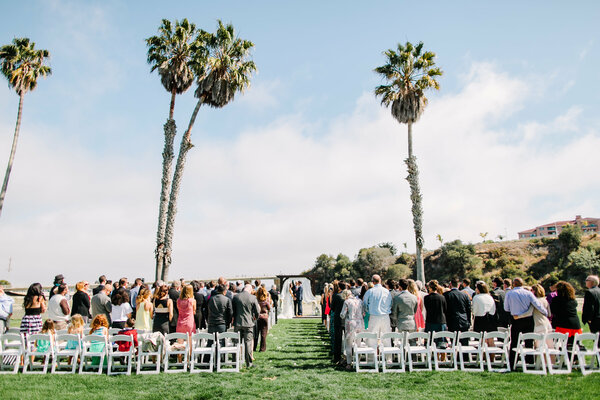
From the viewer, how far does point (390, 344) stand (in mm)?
9148

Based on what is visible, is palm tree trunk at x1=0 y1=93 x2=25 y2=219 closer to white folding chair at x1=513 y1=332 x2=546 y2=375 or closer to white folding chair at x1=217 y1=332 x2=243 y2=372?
white folding chair at x1=217 y1=332 x2=243 y2=372

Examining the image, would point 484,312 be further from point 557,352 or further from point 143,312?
point 143,312

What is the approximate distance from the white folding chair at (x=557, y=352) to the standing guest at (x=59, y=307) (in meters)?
10.2

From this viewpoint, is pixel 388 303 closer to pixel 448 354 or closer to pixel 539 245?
pixel 448 354

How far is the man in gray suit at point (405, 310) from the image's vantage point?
896cm

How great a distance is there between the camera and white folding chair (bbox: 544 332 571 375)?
7738 millimetres

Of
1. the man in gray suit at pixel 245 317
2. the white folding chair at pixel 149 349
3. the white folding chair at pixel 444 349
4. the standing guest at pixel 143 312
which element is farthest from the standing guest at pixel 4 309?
the white folding chair at pixel 444 349

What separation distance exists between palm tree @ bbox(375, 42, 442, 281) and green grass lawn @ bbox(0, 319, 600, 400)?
16190 millimetres

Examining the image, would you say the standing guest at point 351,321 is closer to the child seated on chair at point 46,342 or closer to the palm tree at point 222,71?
the child seated on chair at point 46,342

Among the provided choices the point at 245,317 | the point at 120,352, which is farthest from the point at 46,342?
the point at 245,317

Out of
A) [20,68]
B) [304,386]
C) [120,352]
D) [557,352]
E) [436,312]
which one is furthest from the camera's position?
[20,68]

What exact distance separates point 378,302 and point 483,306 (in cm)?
233

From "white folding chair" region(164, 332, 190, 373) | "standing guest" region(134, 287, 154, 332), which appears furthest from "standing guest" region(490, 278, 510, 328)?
"standing guest" region(134, 287, 154, 332)

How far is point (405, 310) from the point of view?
29.5ft
